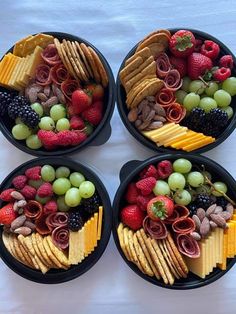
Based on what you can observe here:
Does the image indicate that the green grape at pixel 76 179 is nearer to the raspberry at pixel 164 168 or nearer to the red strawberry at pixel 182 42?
the raspberry at pixel 164 168

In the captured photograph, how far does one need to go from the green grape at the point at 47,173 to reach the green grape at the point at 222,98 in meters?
0.39

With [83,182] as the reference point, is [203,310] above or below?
below

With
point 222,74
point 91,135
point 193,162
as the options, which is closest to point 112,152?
point 91,135

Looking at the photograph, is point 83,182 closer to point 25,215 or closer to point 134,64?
point 25,215

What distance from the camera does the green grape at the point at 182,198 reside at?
1003 millimetres

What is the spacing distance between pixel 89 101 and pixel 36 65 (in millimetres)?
151

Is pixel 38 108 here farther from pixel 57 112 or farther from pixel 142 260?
pixel 142 260

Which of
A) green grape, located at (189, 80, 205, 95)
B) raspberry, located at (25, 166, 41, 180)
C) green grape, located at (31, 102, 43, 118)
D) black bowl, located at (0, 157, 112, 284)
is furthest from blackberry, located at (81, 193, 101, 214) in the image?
green grape, located at (189, 80, 205, 95)

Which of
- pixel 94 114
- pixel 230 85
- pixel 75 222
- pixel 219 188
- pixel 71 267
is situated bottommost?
pixel 71 267

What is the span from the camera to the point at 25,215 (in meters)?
1.04

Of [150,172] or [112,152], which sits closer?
[150,172]

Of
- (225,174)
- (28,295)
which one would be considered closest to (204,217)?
(225,174)

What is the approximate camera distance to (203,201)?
100cm

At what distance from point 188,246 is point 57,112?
403 mm
